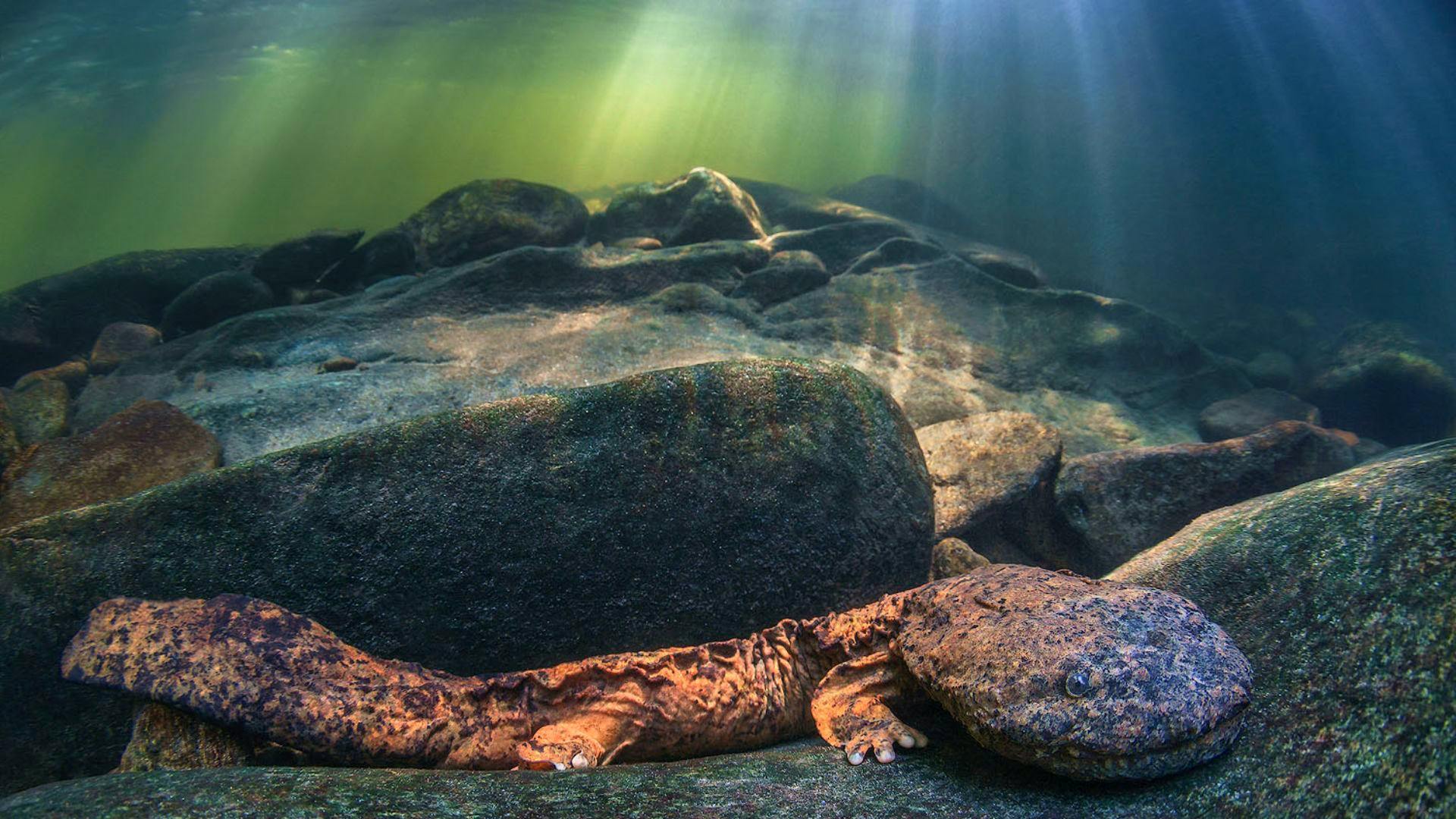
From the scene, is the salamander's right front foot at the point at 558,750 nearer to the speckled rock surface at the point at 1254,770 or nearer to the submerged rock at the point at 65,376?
the speckled rock surface at the point at 1254,770

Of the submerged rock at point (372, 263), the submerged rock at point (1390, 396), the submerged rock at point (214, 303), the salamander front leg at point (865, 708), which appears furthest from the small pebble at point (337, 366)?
the submerged rock at point (1390, 396)

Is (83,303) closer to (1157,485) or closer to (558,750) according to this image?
(558,750)

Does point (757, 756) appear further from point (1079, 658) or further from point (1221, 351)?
point (1221, 351)

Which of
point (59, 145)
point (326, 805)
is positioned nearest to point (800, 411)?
point (326, 805)

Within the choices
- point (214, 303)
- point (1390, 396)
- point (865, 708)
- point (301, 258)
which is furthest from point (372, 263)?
point (1390, 396)

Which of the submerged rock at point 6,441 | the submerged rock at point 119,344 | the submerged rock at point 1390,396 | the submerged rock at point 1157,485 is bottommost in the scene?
the submerged rock at point 1390,396
